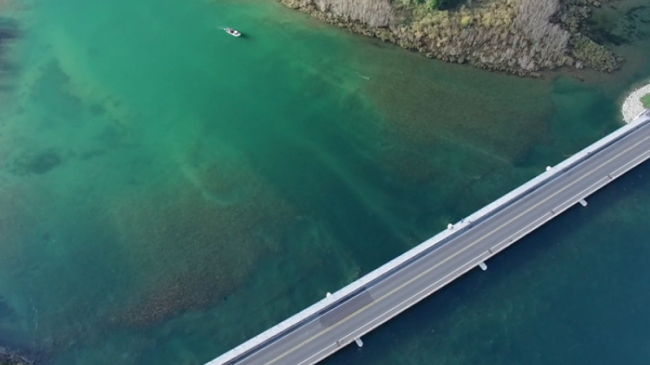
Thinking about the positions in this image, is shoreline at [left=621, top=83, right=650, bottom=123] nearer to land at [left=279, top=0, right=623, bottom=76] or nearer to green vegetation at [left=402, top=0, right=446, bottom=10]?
land at [left=279, top=0, right=623, bottom=76]

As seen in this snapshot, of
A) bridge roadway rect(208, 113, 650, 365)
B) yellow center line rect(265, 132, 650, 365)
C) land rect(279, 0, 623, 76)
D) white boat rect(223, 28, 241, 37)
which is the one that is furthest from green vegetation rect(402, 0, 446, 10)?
yellow center line rect(265, 132, 650, 365)

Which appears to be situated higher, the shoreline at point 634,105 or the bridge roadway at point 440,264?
the shoreline at point 634,105

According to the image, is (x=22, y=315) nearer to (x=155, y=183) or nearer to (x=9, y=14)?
(x=155, y=183)

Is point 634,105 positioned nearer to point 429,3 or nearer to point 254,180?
point 429,3

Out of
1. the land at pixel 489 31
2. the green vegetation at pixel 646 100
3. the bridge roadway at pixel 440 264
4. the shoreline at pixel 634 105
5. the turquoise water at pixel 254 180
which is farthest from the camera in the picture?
the land at pixel 489 31

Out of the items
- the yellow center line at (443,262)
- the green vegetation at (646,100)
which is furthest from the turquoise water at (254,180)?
the yellow center line at (443,262)

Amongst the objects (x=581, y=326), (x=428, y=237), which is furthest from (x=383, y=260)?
(x=581, y=326)

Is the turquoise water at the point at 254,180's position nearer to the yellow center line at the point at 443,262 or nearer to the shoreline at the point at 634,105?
the shoreline at the point at 634,105

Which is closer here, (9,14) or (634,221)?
(634,221)
